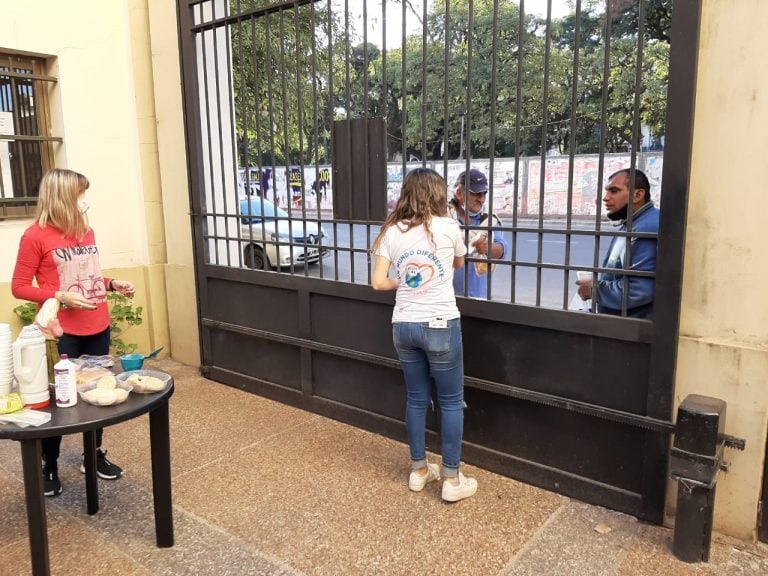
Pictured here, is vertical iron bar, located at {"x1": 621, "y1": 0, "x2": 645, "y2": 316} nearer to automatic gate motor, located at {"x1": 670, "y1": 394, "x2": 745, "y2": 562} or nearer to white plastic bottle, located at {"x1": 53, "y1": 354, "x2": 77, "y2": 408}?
automatic gate motor, located at {"x1": 670, "y1": 394, "x2": 745, "y2": 562}

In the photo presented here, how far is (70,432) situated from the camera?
225cm

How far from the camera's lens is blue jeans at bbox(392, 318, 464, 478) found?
10.1ft

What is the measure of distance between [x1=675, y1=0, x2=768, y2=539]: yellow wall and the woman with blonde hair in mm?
2948

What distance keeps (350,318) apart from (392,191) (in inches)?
36.2

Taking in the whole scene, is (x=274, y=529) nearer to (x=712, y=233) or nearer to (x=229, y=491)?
(x=229, y=491)

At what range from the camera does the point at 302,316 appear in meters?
4.51

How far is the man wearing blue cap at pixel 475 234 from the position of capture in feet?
11.6

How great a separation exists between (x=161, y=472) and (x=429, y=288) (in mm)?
1531

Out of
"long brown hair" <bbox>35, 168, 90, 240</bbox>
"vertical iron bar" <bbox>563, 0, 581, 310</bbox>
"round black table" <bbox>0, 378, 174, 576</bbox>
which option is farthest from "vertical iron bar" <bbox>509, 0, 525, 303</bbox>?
"long brown hair" <bbox>35, 168, 90, 240</bbox>

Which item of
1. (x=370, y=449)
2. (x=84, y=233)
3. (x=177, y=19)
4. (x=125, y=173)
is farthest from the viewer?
(x=125, y=173)

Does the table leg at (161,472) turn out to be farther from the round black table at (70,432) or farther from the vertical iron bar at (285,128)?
the vertical iron bar at (285,128)

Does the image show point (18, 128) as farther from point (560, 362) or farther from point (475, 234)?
point (560, 362)

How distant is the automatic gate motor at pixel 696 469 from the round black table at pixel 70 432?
2265 millimetres

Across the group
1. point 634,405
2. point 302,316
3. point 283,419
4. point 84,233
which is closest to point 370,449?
point 283,419
